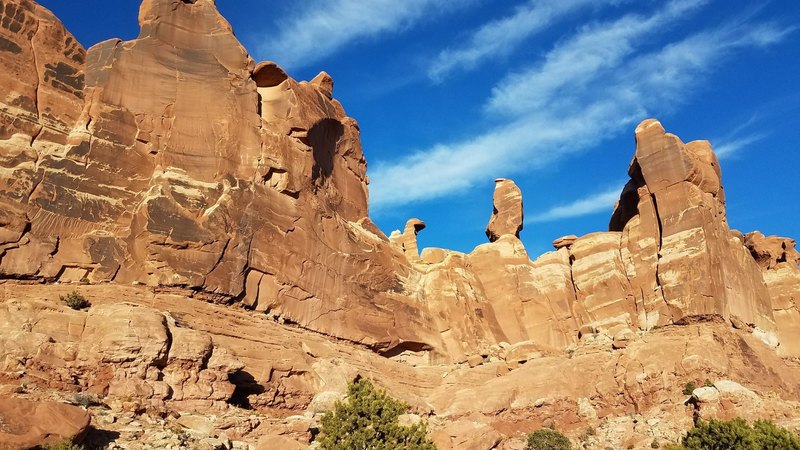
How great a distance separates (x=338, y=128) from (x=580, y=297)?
73.9ft

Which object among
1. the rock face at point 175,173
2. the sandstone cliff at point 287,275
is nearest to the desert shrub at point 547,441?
the sandstone cliff at point 287,275

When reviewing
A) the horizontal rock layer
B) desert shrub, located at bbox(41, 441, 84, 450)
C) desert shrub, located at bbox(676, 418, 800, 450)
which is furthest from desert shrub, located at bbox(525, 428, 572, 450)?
desert shrub, located at bbox(41, 441, 84, 450)

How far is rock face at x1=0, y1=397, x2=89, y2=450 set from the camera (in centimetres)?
2280

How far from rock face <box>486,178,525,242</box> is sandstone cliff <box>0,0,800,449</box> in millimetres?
4967

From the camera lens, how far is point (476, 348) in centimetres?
5634

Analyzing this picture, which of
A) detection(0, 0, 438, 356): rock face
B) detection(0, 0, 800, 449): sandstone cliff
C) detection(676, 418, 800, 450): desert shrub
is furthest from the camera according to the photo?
detection(0, 0, 438, 356): rock face

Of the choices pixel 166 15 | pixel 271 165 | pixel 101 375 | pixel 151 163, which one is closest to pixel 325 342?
pixel 271 165

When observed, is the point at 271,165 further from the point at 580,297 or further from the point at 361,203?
the point at 580,297

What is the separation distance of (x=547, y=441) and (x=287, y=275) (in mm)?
17075

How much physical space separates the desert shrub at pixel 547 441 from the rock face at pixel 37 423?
26.2 m

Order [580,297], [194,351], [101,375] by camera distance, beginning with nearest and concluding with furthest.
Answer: [101,375] → [194,351] → [580,297]

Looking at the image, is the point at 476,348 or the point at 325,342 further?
the point at 476,348

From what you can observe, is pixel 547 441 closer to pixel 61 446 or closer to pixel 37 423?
pixel 61 446

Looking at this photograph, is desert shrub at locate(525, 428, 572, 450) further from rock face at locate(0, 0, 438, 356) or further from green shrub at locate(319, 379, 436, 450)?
green shrub at locate(319, 379, 436, 450)
